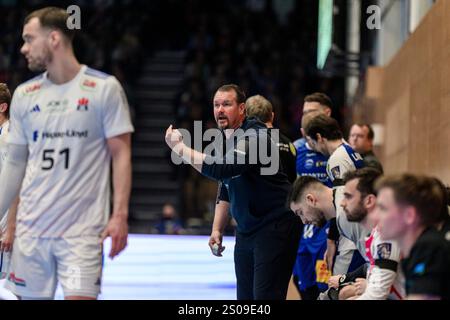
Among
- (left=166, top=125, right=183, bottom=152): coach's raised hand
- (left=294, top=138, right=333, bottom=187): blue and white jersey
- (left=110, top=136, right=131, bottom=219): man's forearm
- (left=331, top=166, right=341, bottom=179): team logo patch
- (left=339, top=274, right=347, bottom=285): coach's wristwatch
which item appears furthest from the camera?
(left=294, top=138, right=333, bottom=187): blue and white jersey

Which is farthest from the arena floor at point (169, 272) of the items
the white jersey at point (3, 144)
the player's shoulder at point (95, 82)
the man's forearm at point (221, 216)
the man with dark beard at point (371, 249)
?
the player's shoulder at point (95, 82)

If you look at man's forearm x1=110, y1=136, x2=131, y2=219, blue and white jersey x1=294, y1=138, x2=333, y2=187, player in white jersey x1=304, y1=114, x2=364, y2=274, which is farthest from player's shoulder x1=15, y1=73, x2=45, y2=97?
blue and white jersey x1=294, y1=138, x2=333, y2=187

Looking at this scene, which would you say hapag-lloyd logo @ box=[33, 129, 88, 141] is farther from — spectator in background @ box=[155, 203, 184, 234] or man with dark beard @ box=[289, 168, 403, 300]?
spectator in background @ box=[155, 203, 184, 234]

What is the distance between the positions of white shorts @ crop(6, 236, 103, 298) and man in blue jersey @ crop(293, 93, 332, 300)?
12.1 ft

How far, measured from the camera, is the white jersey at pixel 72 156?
524cm

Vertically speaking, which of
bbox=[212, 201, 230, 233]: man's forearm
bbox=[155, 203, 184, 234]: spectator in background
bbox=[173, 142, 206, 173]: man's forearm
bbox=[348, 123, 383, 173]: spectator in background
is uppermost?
bbox=[348, 123, 383, 173]: spectator in background

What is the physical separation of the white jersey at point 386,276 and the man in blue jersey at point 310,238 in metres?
3.24

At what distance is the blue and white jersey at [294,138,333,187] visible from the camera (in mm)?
8852

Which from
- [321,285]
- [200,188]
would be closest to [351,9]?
[200,188]

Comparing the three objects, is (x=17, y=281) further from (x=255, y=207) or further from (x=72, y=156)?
(x=255, y=207)

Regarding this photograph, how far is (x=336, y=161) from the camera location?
7.73 m

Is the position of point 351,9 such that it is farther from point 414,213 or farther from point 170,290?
point 414,213

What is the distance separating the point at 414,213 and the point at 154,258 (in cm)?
982

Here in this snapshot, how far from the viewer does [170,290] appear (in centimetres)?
1068
